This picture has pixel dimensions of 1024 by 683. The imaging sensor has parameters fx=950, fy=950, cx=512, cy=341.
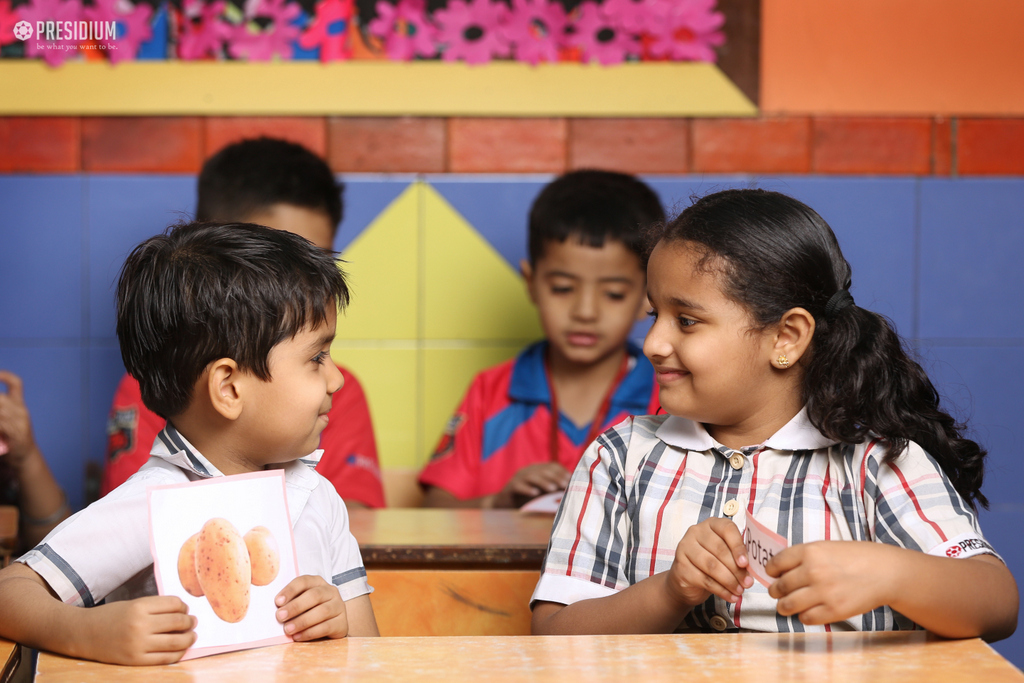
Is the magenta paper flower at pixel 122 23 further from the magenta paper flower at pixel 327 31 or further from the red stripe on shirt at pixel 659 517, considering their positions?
the red stripe on shirt at pixel 659 517

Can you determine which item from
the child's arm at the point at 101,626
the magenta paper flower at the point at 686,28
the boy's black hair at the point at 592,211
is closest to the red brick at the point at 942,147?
the magenta paper flower at the point at 686,28

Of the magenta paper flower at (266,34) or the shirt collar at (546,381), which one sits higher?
the magenta paper flower at (266,34)

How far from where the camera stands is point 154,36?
8.50 ft

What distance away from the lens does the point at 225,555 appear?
985 mm

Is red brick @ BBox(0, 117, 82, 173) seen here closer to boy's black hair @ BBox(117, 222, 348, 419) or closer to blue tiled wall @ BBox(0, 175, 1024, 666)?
blue tiled wall @ BBox(0, 175, 1024, 666)

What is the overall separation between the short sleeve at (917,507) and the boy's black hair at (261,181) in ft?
5.01

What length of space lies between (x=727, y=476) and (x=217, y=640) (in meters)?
0.68

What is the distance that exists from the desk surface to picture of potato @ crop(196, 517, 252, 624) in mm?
563

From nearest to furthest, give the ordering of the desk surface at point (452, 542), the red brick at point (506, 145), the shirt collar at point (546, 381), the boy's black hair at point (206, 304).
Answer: the boy's black hair at point (206, 304) < the desk surface at point (452, 542) < the shirt collar at point (546, 381) < the red brick at point (506, 145)

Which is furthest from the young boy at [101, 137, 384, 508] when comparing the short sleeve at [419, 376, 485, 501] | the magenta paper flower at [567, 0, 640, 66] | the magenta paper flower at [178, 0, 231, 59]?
the magenta paper flower at [567, 0, 640, 66]

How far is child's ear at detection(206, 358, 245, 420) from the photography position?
114 centimetres

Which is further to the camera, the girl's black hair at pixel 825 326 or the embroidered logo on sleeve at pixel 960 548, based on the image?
the girl's black hair at pixel 825 326

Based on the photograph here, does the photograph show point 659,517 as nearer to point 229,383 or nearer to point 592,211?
point 229,383

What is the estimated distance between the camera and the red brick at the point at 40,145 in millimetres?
2566
